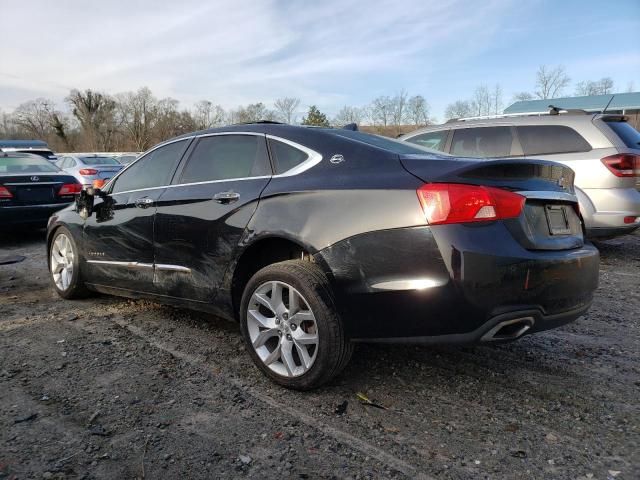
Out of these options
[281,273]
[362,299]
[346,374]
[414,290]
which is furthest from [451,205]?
→ [346,374]

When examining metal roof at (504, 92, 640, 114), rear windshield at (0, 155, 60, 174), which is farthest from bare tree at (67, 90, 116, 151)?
rear windshield at (0, 155, 60, 174)

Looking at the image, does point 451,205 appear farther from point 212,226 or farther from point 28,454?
point 28,454

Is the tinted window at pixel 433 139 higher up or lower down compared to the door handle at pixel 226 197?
higher up

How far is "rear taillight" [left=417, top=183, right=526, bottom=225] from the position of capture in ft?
7.75

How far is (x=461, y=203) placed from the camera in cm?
237

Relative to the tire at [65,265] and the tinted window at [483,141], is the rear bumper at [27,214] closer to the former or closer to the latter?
the tire at [65,265]

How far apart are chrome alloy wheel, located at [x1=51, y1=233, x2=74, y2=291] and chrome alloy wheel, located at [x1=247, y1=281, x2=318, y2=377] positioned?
2555 millimetres

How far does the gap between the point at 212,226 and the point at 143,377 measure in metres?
1.02

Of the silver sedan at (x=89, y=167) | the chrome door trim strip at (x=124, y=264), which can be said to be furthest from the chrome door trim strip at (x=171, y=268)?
the silver sedan at (x=89, y=167)

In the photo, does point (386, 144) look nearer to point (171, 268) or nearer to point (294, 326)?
point (294, 326)

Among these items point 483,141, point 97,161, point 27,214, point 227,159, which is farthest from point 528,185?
point 97,161

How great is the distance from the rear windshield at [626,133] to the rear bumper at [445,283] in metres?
4.28

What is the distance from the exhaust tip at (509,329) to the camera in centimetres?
238

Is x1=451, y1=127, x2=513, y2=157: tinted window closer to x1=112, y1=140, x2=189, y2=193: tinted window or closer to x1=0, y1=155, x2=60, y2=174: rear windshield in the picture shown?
x1=112, y1=140, x2=189, y2=193: tinted window
